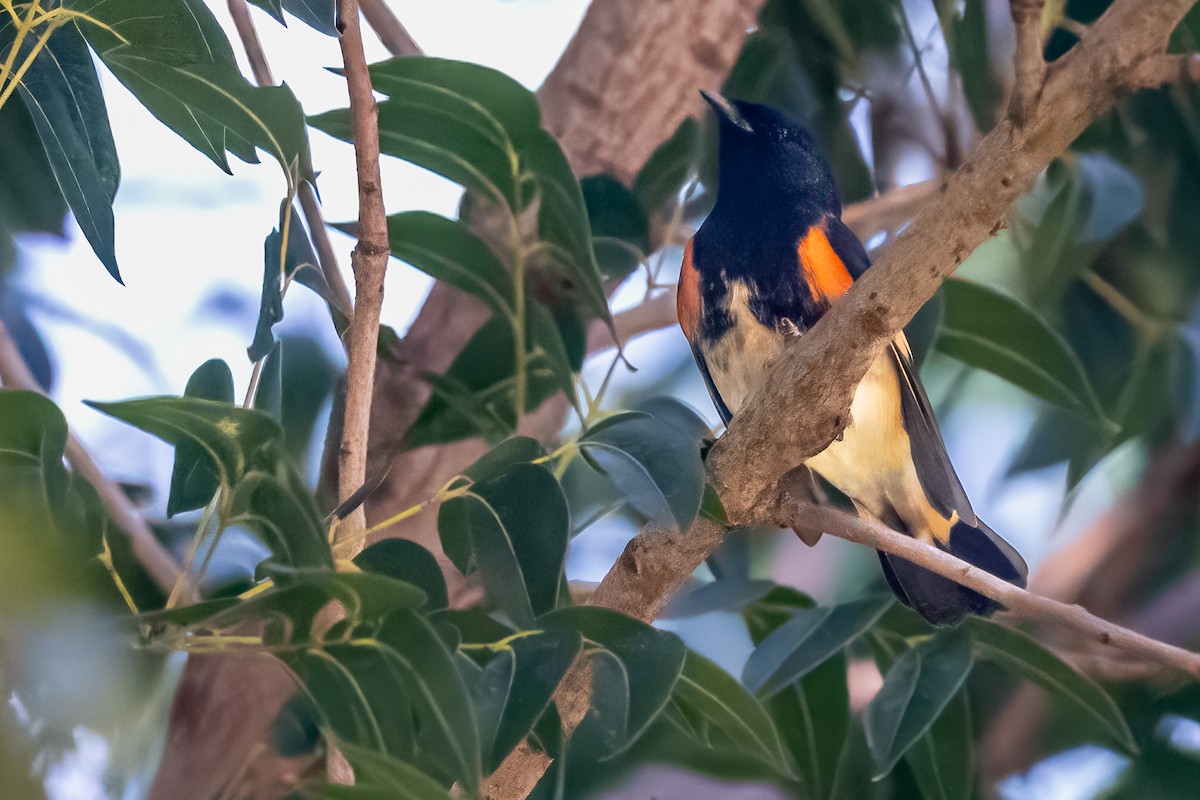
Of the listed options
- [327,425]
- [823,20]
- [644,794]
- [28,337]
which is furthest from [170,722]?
[823,20]

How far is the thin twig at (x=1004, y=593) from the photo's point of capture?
0.87 m

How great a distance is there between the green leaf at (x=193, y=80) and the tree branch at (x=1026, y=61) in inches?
23.5

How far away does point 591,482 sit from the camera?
4.02ft

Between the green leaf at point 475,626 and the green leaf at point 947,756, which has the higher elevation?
the green leaf at point 475,626

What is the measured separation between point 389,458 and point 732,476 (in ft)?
1.82

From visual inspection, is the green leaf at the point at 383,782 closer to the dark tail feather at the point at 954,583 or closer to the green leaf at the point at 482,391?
the green leaf at the point at 482,391

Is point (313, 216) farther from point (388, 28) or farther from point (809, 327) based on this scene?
point (809, 327)

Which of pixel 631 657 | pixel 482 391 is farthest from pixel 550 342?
pixel 631 657

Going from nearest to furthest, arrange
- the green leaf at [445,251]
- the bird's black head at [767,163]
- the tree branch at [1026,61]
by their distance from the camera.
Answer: the tree branch at [1026,61] → the green leaf at [445,251] → the bird's black head at [767,163]

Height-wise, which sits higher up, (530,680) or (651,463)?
(651,463)

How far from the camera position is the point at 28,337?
1.55 m

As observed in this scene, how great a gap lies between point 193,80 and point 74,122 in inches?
5.3

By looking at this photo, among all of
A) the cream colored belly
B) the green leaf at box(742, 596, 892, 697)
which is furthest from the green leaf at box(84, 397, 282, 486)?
the cream colored belly

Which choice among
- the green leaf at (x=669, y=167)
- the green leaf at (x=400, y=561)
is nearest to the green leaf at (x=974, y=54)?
the green leaf at (x=669, y=167)
